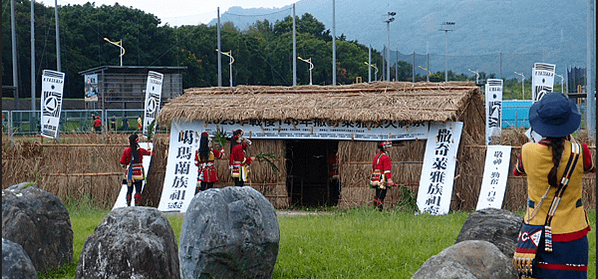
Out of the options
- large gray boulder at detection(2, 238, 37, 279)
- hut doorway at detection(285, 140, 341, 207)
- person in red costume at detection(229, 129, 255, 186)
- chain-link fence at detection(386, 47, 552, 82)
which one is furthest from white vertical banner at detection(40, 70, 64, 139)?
chain-link fence at detection(386, 47, 552, 82)

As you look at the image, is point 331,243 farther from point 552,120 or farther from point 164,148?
point 164,148

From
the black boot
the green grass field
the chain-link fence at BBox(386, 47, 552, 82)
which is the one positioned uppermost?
the chain-link fence at BBox(386, 47, 552, 82)

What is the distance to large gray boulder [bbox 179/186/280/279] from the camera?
643cm

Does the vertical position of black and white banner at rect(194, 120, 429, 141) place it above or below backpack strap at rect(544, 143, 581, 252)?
above

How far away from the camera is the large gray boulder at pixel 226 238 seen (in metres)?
6.43

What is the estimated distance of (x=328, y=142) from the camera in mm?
17547

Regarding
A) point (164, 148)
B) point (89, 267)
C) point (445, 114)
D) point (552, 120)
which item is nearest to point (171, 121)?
point (164, 148)

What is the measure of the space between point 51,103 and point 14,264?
10855mm

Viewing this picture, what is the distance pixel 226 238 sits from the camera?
253 inches

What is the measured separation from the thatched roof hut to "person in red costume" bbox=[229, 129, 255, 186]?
508 millimetres

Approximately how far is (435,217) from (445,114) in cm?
214

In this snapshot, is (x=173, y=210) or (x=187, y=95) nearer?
(x=173, y=210)

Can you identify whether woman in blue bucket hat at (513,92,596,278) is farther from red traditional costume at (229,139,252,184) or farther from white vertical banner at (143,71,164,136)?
white vertical banner at (143,71,164,136)

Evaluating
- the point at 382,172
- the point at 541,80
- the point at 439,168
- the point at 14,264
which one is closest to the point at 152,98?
the point at 382,172
